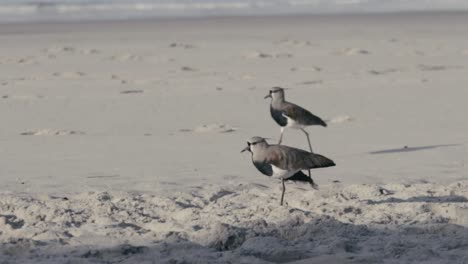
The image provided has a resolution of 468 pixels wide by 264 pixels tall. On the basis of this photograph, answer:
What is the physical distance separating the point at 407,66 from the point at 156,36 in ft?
29.3

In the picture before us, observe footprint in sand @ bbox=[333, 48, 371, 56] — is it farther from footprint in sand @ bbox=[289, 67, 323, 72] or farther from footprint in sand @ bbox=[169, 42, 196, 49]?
footprint in sand @ bbox=[169, 42, 196, 49]

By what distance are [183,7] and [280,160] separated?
3181cm

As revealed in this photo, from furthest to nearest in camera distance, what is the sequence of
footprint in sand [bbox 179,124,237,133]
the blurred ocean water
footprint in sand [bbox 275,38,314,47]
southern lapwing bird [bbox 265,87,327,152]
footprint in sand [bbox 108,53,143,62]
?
1. the blurred ocean water
2. footprint in sand [bbox 275,38,314,47]
3. footprint in sand [bbox 108,53,143,62]
4. footprint in sand [bbox 179,124,237,133]
5. southern lapwing bird [bbox 265,87,327,152]

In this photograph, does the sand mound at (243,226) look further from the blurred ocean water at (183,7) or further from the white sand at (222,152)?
the blurred ocean water at (183,7)

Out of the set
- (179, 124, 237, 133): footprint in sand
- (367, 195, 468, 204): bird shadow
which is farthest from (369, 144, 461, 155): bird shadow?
(367, 195, 468, 204): bird shadow

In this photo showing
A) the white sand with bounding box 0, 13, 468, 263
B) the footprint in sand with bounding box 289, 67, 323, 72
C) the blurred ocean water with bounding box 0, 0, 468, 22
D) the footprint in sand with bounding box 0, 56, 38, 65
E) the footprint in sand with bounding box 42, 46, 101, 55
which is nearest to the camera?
the white sand with bounding box 0, 13, 468, 263

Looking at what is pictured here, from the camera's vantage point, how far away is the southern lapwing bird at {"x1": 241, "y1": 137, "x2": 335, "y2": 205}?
8141 mm

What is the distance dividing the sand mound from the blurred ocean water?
2639 centimetres

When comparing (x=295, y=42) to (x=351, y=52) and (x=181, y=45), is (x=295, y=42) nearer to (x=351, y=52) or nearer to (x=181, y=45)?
(x=181, y=45)

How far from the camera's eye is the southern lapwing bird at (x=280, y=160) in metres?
8.14

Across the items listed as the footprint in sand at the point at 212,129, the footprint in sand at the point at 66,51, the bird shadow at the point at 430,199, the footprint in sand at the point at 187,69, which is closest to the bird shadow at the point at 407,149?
the footprint in sand at the point at 212,129

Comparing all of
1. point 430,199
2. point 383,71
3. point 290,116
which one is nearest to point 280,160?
point 430,199

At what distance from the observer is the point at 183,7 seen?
130 ft

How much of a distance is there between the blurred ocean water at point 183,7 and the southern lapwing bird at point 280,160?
87.8ft
